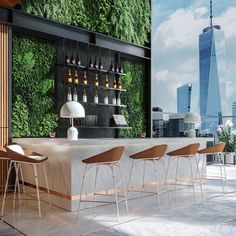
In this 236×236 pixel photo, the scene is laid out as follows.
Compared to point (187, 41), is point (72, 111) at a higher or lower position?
lower

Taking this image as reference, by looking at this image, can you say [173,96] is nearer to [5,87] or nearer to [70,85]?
[70,85]

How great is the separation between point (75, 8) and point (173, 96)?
15.6 ft

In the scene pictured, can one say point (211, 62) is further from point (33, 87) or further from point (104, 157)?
point (104, 157)

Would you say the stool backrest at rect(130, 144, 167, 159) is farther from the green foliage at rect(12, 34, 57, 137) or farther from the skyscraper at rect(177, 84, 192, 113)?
the skyscraper at rect(177, 84, 192, 113)

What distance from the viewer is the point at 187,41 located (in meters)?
11.7

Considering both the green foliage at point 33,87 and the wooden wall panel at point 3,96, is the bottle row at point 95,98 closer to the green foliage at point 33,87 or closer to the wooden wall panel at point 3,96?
the green foliage at point 33,87

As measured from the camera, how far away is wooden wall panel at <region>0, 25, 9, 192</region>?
219 inches

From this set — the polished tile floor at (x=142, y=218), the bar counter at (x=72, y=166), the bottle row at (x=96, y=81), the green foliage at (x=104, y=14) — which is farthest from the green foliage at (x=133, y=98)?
the polished tile floor at (x=142, y=218)

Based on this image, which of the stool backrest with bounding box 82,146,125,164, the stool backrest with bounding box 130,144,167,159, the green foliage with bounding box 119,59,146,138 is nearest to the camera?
the stool backrest with bounding box 82,146,125,164

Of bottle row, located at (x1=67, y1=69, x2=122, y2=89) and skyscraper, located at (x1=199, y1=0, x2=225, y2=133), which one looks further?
skyscraper, located at (x1=199, y1=0, x2=225, y2=133)

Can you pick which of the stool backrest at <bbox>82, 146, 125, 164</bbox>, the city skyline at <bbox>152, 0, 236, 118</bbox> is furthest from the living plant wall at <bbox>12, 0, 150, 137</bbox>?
the city skyline at <bbox>152, 0, 236, 118</bbox>

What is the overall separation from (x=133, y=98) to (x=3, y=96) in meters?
3.52

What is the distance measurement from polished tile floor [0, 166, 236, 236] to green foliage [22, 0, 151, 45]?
351 cm

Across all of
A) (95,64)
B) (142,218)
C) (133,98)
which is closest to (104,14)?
(95,64)
